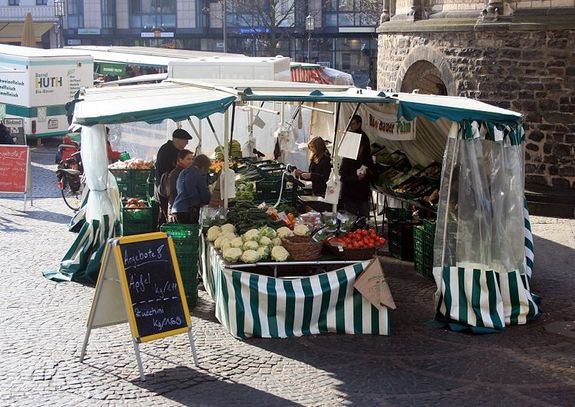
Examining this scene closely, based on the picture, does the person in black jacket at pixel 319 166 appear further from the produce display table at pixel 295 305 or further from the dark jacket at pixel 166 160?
the produce display table at pixel 295 305

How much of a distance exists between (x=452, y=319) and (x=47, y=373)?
429 cm

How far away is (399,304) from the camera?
1151 centimetres

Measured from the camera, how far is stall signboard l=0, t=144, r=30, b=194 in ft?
59.3

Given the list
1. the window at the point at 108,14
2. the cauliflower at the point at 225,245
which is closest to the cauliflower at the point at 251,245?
the cauliflower at the point at 225,245

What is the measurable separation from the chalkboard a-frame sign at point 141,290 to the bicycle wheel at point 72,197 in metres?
8.53

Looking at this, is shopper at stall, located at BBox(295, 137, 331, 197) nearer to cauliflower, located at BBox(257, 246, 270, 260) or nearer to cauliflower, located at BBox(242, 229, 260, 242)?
cauliflower, located at BBox(242, 229, 260, 242)

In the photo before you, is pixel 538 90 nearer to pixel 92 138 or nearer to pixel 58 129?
pixel 92 138

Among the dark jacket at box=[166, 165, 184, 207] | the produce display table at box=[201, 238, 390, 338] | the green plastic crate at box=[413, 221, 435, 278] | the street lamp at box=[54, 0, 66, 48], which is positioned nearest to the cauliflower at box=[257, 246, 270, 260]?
the produce display table at box=[201, 238, 390, 338]

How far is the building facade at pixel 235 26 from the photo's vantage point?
53.0 metres

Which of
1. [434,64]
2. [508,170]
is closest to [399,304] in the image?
[508,170]

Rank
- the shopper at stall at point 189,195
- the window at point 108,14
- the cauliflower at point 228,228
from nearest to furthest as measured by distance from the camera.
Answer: the cauliflower at point 228,228
the shopper at stall at point 189,195
the window at point 108,14

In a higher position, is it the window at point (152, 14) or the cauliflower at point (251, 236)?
the window at point (152, 14)

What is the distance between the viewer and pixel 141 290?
904 centimetres

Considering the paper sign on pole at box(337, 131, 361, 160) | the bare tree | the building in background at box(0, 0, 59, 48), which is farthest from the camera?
the building in background at box(0, 0, 59, 48)
